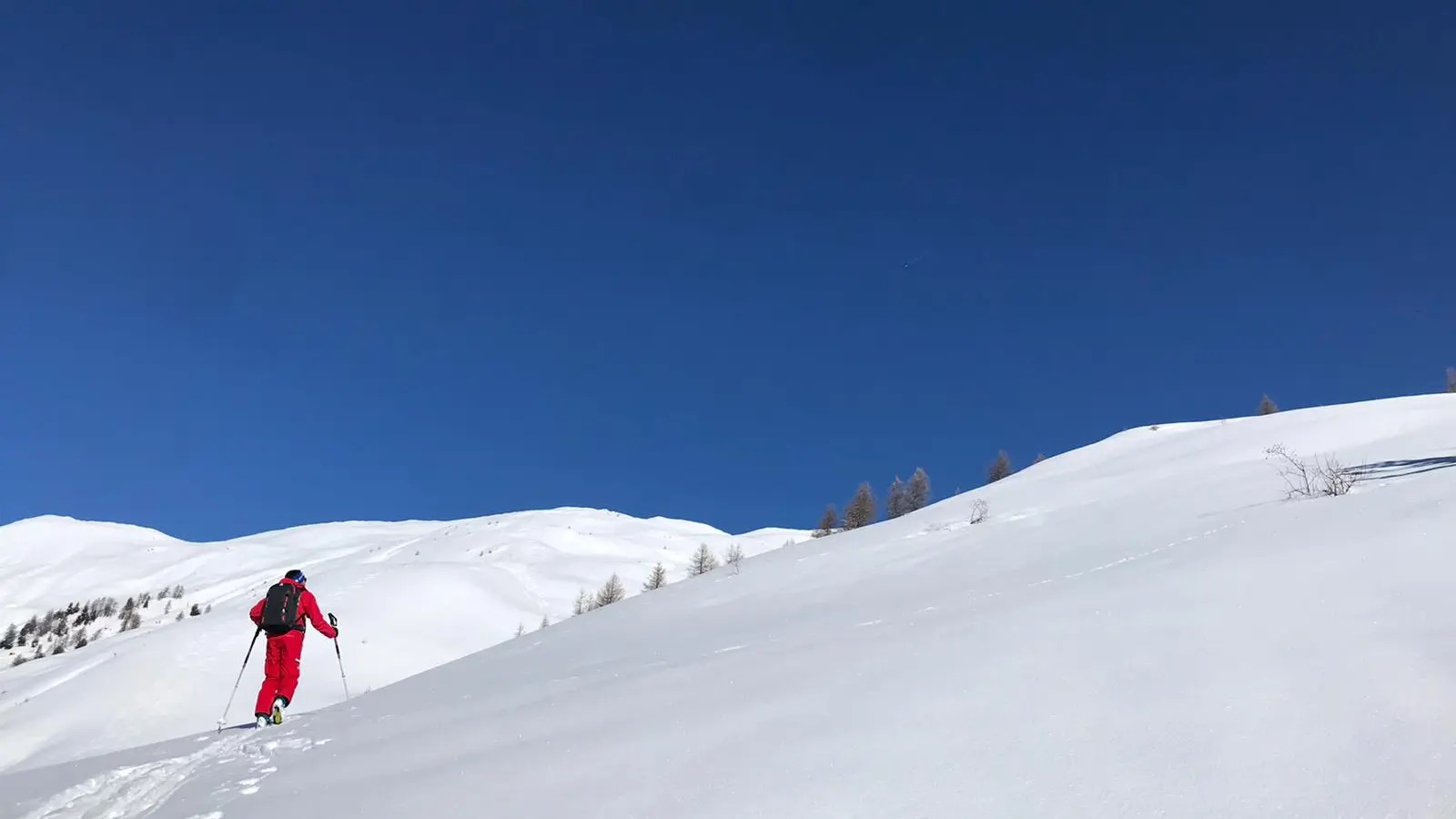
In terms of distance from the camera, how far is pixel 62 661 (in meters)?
44.8

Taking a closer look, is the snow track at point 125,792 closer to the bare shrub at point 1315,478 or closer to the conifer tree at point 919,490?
the bare shrub at point 1315,478

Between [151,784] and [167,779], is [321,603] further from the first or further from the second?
[151,784]

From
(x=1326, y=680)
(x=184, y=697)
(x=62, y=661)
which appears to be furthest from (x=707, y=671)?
(x=62, y=661)

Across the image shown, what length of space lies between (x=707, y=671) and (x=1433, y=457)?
477 inches

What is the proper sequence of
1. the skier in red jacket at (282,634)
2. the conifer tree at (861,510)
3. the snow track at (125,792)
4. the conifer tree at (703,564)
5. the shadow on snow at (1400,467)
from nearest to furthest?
the snow track at (125,792) → the skier in red jacket at (282,634) → the shadow on snow at (1400,467) → the conifer tree at (703,564) → the conifer tree at (861,510)

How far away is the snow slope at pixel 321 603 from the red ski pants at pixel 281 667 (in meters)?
22.4

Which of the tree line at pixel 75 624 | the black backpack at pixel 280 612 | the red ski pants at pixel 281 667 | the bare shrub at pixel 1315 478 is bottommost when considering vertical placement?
the red ski pants at pixel 281 667

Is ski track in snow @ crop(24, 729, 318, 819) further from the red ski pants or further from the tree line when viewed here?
the tree line

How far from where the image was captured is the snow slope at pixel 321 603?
2889 cm

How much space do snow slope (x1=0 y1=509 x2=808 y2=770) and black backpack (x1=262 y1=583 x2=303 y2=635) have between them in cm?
2244

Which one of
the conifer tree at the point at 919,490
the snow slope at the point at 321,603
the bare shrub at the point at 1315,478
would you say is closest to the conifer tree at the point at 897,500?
the conifer tree at the point at 919,490

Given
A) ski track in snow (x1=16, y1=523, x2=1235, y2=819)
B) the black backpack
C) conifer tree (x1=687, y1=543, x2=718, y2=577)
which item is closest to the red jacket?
the black backpack

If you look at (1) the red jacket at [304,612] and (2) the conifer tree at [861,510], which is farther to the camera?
(2) the conifer tree at [861,510]

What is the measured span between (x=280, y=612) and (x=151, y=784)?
341 cm
